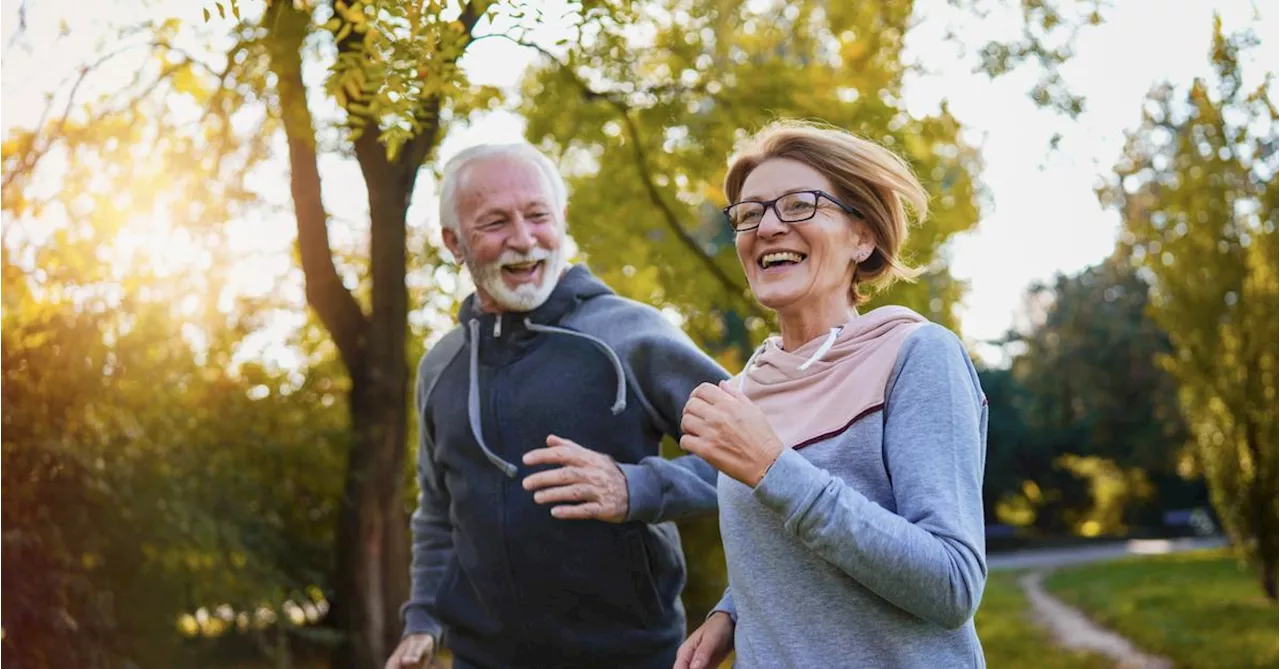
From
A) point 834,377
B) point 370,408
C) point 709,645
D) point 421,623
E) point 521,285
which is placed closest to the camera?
point 834,377

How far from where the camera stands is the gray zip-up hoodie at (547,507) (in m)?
3.08

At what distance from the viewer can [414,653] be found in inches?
130

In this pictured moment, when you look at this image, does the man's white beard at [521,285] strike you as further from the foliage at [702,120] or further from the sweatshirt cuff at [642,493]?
the foliage at [702,120]

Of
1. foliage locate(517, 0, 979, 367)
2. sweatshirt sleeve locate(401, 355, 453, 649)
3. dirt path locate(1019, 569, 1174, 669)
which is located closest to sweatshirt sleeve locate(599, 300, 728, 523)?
sweatshirt sleeve locate(401, 355, 453, 649)

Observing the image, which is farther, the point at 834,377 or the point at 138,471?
the point at 138,471

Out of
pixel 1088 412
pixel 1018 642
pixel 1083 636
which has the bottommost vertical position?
pixel 1088 412

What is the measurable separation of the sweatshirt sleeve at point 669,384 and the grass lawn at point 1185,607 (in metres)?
9.18

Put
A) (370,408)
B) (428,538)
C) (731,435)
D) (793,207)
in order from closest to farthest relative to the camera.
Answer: (731,435) → (793,207) → (428,538) → (370,408)

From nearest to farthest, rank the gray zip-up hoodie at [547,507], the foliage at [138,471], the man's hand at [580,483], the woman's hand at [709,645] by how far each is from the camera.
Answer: the woman's hand at [709,645]
the man's hand at [580,483]
the gray zip-up hoodie at [547,507]
the foliage at [138,471]

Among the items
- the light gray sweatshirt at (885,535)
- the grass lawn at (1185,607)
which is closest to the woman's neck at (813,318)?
the light gray sweatshirt at (885,535)

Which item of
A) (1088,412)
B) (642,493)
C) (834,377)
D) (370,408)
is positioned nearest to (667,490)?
(642,493)

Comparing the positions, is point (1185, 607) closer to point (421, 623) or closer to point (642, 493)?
point (421, 623)

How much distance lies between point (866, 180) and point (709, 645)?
91cm

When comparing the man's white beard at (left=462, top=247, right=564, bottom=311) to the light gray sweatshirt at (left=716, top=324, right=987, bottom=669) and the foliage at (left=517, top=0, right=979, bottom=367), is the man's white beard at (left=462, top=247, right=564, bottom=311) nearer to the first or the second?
the light gray sweatshirt at (left=716, top=324, right=987, bottom=669)
